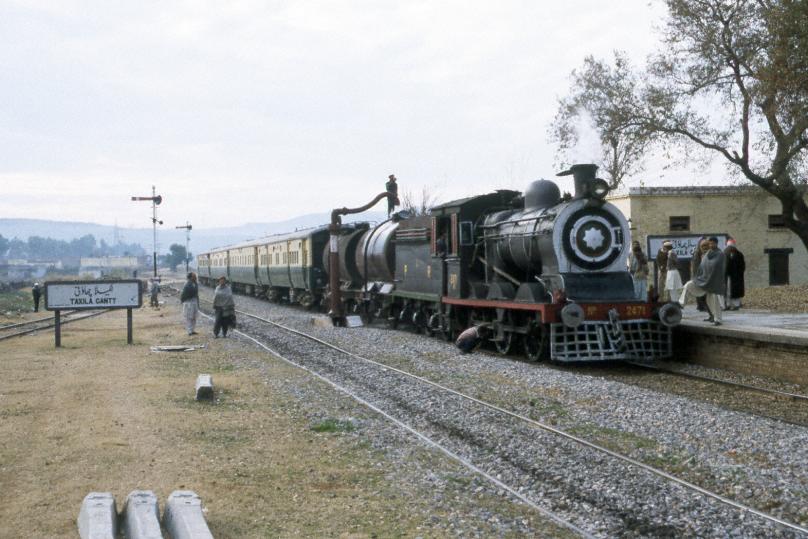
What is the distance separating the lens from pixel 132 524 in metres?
5.76

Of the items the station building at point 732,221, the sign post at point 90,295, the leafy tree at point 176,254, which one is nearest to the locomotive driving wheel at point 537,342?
the sign post at point 90,295

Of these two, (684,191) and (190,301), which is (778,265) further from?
(190,301)

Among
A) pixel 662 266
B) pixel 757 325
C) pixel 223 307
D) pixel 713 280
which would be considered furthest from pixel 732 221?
pixel 223 307

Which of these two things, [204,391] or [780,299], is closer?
[204,391]

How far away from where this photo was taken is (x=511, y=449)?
8484 mm

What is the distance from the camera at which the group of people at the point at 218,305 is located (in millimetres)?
21938

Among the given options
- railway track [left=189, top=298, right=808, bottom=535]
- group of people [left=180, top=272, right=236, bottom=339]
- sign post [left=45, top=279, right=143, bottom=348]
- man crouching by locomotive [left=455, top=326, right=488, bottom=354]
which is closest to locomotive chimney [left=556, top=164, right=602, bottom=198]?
man crouching by locomotive [left=455, top=326, right=488, bottom=354]

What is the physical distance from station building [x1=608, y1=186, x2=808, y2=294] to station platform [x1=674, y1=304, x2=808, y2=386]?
16341mm

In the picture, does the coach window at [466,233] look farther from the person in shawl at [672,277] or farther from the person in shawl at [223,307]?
the person in shawl at [223,307]

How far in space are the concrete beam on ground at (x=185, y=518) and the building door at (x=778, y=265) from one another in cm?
3324

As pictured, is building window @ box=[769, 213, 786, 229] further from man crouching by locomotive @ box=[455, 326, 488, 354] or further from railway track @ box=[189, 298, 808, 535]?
railway track @ box=[189, 298, 808, 535]

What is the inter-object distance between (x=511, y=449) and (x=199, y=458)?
9.98 feet

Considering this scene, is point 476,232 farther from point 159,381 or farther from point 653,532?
point 653,532

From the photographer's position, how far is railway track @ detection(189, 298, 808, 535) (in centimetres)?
618
